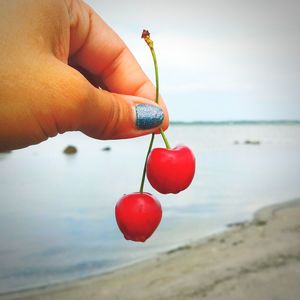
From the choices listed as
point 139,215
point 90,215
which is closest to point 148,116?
point 139,215

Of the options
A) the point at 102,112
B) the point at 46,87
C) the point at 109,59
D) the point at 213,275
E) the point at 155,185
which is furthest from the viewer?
the point at 213,275

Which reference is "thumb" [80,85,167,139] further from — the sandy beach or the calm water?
the calm water

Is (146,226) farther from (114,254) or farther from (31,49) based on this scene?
(114,254)

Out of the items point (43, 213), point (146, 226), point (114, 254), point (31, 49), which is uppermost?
point (31, 49)

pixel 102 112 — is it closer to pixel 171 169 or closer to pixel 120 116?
pixel 120 116

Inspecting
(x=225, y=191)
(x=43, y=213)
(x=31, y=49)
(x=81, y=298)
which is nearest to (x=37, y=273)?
(x=81, y=298)

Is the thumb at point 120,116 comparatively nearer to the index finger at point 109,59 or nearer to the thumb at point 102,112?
the thumb at point 102,112

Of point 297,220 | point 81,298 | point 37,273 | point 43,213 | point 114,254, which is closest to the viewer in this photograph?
point 81,298
